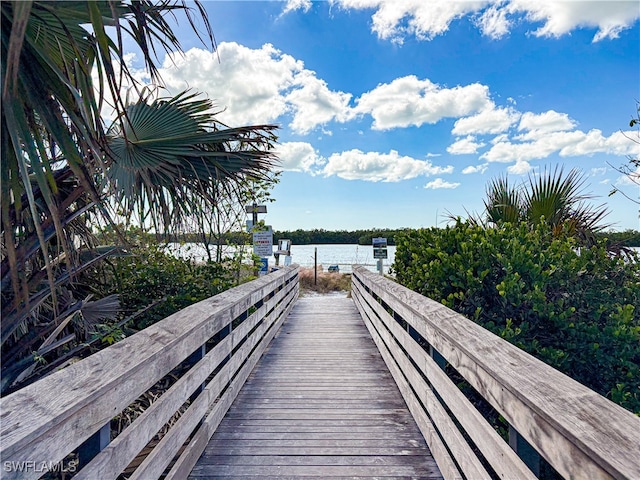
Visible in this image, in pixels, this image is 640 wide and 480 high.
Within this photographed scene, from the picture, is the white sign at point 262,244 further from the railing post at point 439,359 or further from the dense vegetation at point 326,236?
the dense vegetation at point 326,236

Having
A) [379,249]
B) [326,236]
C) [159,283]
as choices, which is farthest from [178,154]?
[326,236]

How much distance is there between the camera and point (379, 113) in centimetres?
1423

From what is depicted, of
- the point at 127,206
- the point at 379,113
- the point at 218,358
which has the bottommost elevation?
the point at 218,358

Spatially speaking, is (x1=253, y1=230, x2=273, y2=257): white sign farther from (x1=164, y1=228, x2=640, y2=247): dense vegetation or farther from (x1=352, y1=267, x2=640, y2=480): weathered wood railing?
(x1=352, y1=267, x2=640, y2=480): weathered wood railing

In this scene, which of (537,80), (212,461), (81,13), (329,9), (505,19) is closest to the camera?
(81,13)

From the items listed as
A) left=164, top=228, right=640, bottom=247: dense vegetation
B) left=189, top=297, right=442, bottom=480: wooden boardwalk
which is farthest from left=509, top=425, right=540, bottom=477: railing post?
left=164, top=228, right=640, bottom=247: dense vegetation

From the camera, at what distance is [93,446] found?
4.05 feet

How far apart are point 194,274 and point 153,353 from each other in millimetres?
3630

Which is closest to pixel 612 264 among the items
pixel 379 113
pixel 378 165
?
pixel 379 113

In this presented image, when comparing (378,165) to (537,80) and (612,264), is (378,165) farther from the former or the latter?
(612,264)

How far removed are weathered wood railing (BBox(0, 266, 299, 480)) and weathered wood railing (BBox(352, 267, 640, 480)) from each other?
1344 millimetres

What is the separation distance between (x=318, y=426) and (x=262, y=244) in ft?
17.4

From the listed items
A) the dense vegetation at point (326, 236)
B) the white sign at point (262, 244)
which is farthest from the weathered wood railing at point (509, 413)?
the white sign at point (262, 244)

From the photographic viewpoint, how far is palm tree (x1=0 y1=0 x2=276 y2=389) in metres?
1.59
